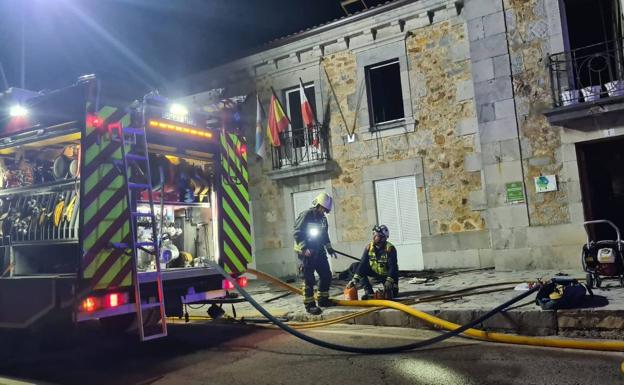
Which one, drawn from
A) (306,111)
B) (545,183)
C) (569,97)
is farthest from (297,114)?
(569,97)

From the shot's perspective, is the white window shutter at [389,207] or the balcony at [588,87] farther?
the white window shutter at [389,207]

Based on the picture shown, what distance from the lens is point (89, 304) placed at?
15.4ft

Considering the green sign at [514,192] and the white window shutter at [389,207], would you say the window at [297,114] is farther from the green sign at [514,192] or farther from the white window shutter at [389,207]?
the green sign at [514,192]

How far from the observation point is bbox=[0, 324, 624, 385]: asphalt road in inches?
152

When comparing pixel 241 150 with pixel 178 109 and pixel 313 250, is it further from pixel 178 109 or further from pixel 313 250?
pixel 313 250

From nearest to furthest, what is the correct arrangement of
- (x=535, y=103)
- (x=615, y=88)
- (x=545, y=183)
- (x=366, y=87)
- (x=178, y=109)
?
(x=178, y=109) < (x=615, y=88) < (x=545, y=183) < (x=535, y=103) < (x=366, y=87)

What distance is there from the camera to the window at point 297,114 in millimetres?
12375

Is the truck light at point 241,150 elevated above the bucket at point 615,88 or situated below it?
below

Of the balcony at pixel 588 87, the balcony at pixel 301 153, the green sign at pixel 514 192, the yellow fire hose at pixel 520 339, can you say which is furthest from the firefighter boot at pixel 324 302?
the balcony at pixel 588 87

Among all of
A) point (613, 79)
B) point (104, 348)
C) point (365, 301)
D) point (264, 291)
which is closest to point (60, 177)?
point (104, 348)

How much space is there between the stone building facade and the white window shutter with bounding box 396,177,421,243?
2 cm

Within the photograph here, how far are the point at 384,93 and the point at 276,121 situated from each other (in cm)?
281

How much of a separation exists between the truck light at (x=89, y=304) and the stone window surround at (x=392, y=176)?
7566mm

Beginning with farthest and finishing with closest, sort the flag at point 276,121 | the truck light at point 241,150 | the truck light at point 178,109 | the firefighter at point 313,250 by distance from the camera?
the flag at point 276,121 < the truck light at point 241,150 < the firefighter at point 313,250 < the truck light at point 178,109
